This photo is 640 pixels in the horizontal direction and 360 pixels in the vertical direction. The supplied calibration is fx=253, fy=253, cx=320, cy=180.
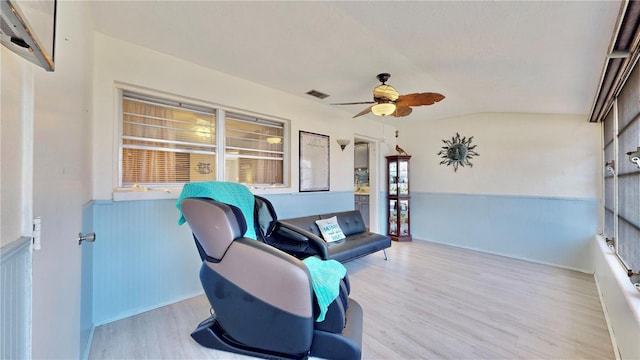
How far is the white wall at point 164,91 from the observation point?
2.17 metres

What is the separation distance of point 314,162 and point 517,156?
10.7 feet

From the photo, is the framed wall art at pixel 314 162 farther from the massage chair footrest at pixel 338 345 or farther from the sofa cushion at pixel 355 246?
the massage chair footrest at pixel 338 345

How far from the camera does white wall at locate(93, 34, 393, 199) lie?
85.6 inches

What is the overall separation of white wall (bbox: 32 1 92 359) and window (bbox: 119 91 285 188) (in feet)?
2.98

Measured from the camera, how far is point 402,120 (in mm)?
5102

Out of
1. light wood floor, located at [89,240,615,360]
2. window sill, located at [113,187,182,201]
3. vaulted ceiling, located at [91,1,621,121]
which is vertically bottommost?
light wood floor, located at [89,240,615,360]

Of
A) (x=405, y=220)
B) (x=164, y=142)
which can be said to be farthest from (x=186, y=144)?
(x=405, y=220)

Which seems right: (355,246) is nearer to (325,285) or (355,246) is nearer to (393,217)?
(325,285)

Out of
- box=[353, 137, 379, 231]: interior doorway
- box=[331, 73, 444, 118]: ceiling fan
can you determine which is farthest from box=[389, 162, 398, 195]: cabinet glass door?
box=[331, 73, 444, 118]: ceiling fan

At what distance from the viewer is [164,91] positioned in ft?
8.20

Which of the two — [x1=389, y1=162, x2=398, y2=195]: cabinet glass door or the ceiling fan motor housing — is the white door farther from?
[x1=389, y1=162, x2=398, y2=195]: cabinet glass door

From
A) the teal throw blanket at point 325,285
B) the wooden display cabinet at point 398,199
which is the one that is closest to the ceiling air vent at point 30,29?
the teal throw blanket at point 325,285

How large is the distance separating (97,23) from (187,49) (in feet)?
→ 2.12

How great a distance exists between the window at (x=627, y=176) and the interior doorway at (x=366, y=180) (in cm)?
328
